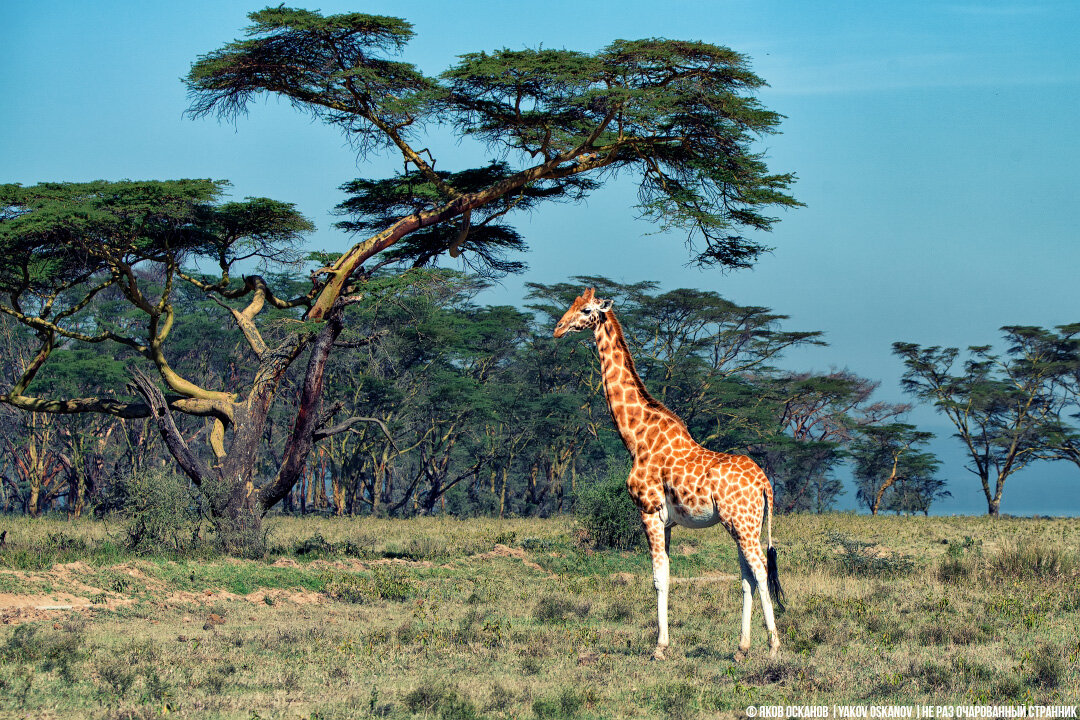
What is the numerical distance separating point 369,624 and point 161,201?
8.59 meters

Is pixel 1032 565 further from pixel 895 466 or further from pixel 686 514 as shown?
pixel 895 466

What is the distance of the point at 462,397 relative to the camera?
33.5m

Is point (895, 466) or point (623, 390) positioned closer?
point (623, 390)

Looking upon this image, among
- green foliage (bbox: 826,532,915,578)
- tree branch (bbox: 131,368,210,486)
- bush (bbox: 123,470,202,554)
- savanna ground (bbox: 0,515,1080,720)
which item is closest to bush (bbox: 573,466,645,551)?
savanna ground (bbox: 0,515,1080,720)

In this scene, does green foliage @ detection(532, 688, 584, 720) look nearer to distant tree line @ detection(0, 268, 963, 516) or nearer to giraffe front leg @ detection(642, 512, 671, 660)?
giraffe front leg @ detection(642, 512, 671, 660)

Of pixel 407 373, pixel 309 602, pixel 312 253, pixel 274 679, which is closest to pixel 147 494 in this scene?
pixel 309 602

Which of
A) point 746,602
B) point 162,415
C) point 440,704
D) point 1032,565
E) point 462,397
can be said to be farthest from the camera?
point 462,397

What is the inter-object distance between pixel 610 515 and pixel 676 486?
9.46 metres

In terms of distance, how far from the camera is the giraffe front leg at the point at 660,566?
878 cm

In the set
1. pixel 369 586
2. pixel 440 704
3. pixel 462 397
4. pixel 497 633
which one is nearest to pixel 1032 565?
pixel 497 633

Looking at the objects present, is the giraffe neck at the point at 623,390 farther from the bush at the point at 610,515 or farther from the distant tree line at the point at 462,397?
the distant tree line at the point at 462,397

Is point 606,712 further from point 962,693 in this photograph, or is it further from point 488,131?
point 488,131

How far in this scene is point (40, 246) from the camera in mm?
16328

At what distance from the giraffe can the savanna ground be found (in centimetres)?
59
